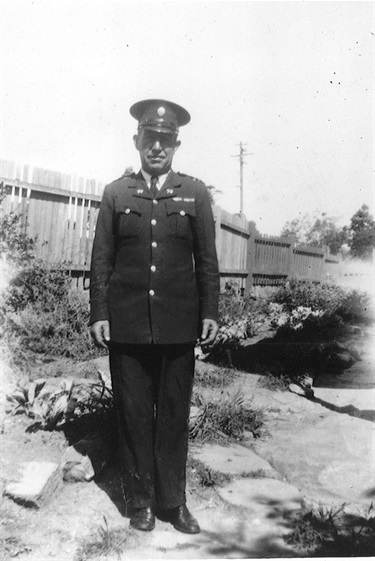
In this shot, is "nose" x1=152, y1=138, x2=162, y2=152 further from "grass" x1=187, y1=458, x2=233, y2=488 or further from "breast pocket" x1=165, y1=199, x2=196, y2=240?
"grass" x1=187, y1=458, x2=233, y2=488

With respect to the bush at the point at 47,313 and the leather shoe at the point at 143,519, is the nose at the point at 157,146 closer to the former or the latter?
the leather shoe at the point at 143,519

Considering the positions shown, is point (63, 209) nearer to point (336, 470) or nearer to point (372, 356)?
point (372, 356)

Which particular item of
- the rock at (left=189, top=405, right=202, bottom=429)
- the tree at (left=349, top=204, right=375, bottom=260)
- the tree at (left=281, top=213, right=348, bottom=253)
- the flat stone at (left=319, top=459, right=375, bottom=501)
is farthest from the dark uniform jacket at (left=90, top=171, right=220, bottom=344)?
the tree at (left=281, top=213, right=348, bottom=253)

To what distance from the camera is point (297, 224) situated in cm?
4406

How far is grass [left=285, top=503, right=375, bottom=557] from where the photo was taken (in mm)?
2033

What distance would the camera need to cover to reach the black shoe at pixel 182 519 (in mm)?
2236

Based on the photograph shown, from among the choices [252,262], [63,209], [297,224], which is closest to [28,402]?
[63,209]

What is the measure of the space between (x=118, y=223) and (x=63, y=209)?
456 centimetres

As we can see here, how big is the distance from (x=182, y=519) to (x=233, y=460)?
771 mm

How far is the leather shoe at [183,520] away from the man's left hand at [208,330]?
83 centimetres

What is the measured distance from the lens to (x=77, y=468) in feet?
8.66

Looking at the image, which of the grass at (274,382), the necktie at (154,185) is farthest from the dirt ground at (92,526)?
the grass at (274,382)

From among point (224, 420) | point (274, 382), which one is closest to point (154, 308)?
point (224, 420)

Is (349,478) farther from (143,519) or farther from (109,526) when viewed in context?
(109,526)
